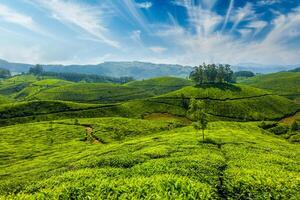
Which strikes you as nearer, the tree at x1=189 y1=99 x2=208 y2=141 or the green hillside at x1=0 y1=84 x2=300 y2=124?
the tree at x1=189 y1=99 x2=208 y2=141

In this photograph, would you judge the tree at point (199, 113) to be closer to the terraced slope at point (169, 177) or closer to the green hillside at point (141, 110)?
the terraced slope at point (169, 177)

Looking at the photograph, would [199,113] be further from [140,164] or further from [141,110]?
[141,110]

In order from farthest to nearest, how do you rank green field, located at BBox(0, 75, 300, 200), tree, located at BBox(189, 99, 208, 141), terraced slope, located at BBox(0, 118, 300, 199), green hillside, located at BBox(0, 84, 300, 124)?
green hillside, located at BBox(0, 84, 300, 124), tree, located at BBox(189, 99, 208, 141), green field, located at BBox(0, 75, 300, 200), terraced slope, located at BBox(0, 118, 300, 199)

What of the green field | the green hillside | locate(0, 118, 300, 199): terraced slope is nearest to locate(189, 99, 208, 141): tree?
the green field

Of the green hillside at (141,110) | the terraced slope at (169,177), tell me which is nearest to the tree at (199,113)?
the terraced slope at (169,177)

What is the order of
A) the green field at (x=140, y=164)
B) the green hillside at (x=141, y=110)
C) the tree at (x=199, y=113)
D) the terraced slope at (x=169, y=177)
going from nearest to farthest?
the terraced slope at (x=169, y=177)
the green field at (x=140, y=164)
the tree at (x=199, y=113)
the green hillside at (x=141, y=110)

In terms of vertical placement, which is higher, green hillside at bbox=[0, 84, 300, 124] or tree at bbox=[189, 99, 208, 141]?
tree at bbox=[189, 99, 208, 141]

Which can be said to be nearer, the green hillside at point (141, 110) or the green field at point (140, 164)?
the green field at point (140, 164)

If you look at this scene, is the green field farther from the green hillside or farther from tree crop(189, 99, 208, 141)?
the green hillside

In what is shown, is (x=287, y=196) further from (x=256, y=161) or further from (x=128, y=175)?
(x=128, y=175)

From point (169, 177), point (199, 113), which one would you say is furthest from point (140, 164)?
point (199, 113)

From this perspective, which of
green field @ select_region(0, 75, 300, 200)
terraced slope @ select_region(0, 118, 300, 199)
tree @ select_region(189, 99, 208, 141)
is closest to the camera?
terraced slope @ select_region(0, 118, 300, 199)

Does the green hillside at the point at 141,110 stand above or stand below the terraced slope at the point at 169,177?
below

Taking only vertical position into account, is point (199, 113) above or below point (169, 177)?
below
